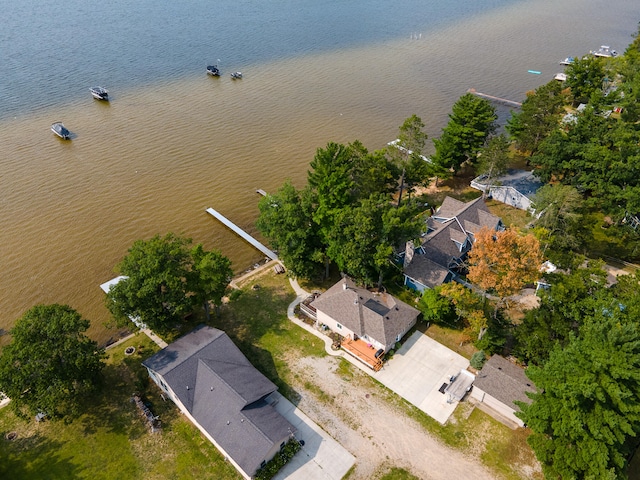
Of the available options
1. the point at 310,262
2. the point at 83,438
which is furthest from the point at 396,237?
the point at 83,438

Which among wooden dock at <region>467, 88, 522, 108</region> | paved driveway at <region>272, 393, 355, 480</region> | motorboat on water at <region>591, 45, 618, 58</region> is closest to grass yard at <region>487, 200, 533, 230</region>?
paved driveway at <region>272, 393, 355, 480</region>

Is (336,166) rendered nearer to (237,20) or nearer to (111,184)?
(111,184)

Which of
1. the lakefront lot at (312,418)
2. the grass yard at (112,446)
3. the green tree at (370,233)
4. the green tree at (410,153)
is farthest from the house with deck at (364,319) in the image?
the green tree at (410,153)

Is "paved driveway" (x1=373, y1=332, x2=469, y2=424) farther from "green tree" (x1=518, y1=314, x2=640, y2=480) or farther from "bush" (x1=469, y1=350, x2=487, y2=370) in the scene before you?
"green tree" (x1=518, y1=314, x2=640, y2=480)

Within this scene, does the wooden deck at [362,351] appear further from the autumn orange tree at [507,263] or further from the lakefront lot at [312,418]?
the autumn orange tree at [507,263]

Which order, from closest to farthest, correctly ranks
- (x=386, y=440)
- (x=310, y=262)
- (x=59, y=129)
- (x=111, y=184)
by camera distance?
(x=386, y=440)
(x=310, y=262)
(x=111, y=184)
(x=59, y=129)

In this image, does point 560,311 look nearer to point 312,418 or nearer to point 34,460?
point 312,418
